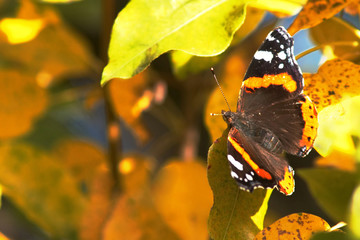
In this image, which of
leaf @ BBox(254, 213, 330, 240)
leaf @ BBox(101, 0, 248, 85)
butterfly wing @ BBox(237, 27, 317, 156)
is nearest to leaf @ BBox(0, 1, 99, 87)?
butterfly wing @ BBox(237, 27, 317, 156)

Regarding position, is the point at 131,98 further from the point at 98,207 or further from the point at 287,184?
the point at 287,184

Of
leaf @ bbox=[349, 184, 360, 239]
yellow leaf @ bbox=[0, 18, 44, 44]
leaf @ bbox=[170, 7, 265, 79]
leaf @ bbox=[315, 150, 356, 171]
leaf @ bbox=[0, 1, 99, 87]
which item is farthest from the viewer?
leaf @ bbox=[0, 1, 99, 87]

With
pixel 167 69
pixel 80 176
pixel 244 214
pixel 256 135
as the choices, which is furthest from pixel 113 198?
pixel 167 69

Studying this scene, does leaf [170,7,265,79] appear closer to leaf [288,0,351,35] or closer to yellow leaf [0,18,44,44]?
leaf [288,0,351,35]

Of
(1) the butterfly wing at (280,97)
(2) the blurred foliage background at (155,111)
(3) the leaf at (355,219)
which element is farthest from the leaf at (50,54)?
(3) the leaf at (355,219)

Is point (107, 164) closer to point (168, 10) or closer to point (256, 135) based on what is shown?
point (256, 135)

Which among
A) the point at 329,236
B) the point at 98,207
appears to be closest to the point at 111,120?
Result: the point at 98,207

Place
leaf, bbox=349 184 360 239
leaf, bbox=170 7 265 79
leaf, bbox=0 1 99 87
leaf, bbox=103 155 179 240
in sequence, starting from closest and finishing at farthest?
leaf, bbox=349 184 360 239
leaf, bbox=170 7 265 79
leaf, bbox=103 155 179 240
leaf, bbox=0 1 99 87

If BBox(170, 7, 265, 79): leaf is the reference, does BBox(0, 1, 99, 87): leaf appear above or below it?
below
